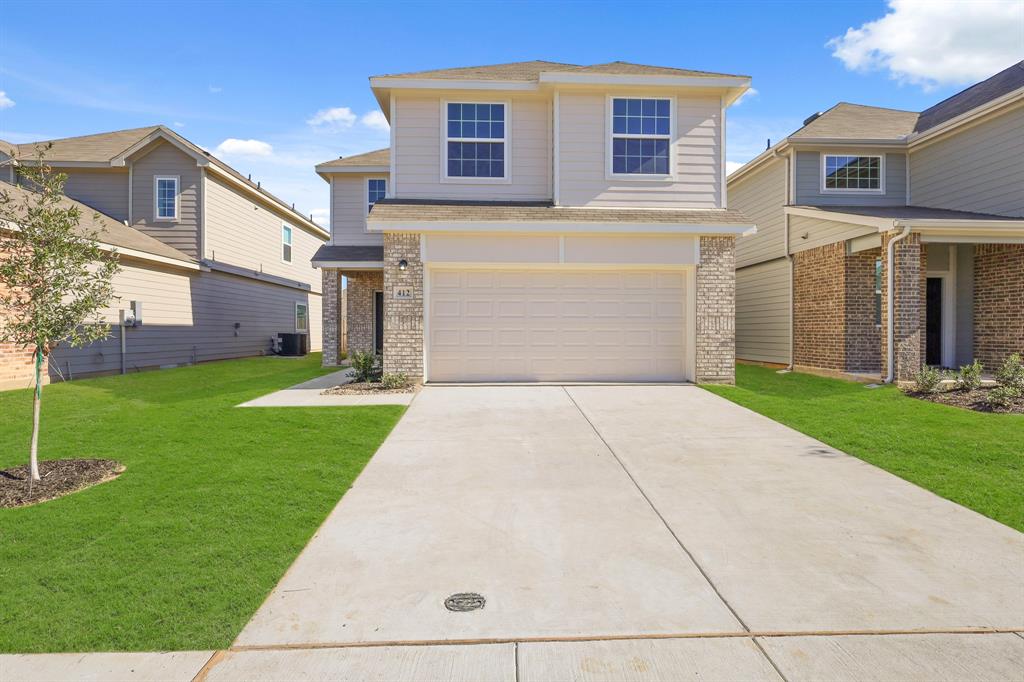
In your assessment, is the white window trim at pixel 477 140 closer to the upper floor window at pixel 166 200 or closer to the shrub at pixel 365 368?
the shrub at pixel 365 368

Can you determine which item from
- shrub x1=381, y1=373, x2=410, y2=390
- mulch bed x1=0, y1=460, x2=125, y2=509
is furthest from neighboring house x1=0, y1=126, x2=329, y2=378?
mulch bed x1=0, y1=460, x2=125, y2=509

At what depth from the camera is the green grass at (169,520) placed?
9.37 feet

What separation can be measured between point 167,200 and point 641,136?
1407cm

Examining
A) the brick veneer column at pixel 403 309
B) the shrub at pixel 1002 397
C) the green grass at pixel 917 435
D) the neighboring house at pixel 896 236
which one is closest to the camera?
the green grass at pixel 917 435

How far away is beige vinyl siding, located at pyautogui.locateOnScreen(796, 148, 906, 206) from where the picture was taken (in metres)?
13.7

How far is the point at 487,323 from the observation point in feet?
35.9

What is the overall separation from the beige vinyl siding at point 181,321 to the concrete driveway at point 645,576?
905cm

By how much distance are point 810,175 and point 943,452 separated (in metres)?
9.93

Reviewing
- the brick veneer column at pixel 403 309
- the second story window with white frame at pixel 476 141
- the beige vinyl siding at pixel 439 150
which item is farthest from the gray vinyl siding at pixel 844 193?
the brick veneer column at pixel 403 309

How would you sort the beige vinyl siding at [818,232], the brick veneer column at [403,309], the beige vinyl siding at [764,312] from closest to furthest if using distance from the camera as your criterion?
the brick veneer column at [403,309]
the beige vinyl siding at [818,232]
the beige vinyl siding at [764,312]

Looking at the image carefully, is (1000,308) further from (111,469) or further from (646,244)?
(111,469)

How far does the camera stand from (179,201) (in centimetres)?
1631

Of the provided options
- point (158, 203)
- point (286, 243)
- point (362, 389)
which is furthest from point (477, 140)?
point (286, 243)

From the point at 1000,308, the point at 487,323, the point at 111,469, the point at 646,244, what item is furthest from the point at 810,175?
the point at 111,469
